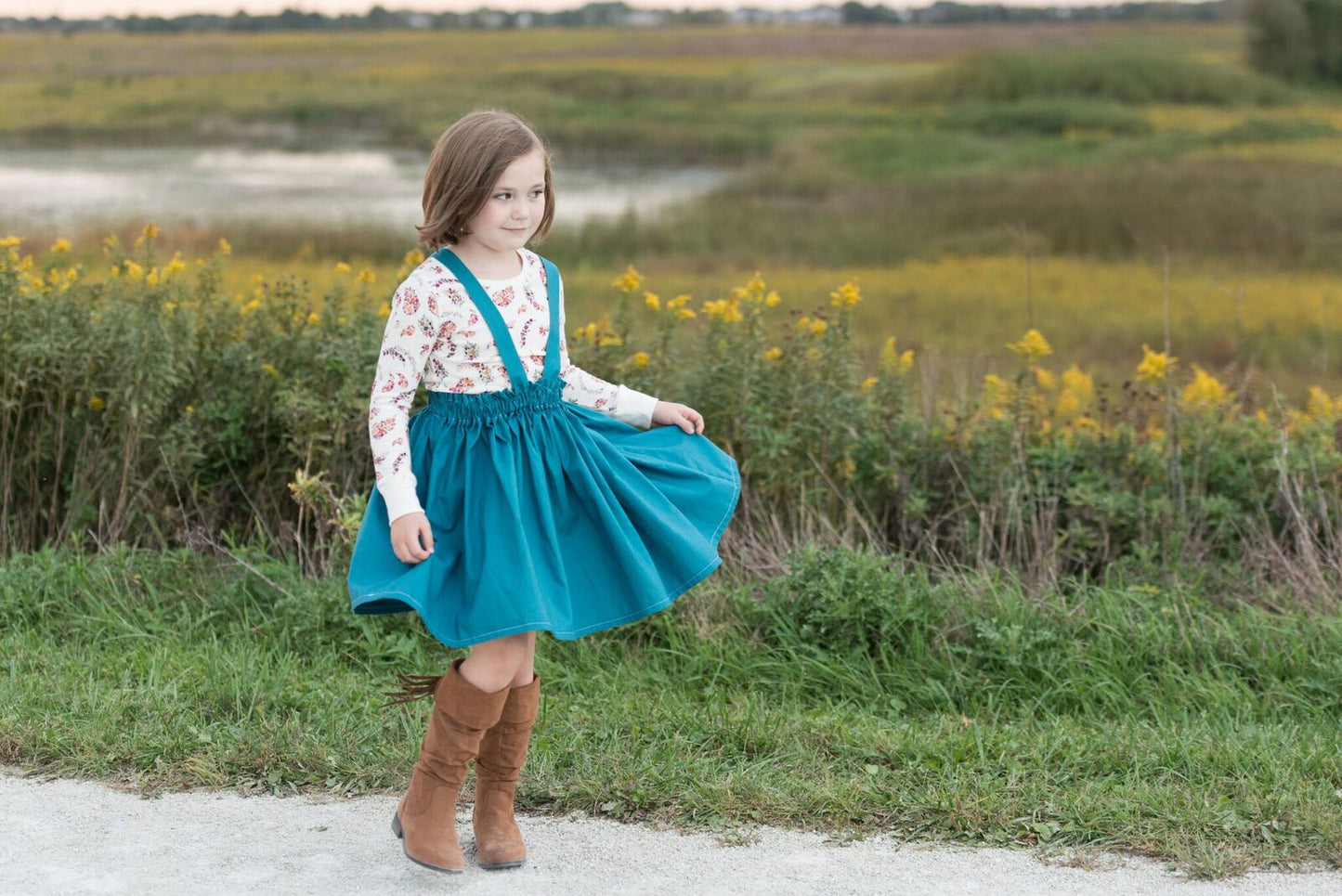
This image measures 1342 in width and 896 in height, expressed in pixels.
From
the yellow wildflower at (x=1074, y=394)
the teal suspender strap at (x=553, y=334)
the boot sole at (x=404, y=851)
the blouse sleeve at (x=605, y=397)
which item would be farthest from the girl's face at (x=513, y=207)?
the yellow wildflower at (x=1074, y=394)

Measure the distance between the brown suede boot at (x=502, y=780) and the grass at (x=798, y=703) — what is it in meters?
0.29

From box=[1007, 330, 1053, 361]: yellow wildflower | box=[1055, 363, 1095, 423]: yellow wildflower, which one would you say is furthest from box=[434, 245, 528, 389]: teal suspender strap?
box=[1055, 363, 1095, 423]: yellow wildflower

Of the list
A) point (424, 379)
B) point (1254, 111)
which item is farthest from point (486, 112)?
point (1254, 111)

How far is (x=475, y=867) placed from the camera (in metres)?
3.04

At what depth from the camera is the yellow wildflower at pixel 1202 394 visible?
232 inches

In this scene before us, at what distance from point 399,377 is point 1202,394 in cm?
414

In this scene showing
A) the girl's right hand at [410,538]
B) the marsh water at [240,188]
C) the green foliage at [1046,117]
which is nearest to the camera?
the girl's right hand at [410,538]

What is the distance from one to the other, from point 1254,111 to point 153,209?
1706 cm

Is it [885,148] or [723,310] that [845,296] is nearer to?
[723,310]

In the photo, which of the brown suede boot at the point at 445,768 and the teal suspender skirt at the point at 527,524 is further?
the brown suede boot at the point at 445,768

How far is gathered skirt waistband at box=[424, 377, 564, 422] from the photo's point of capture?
2957 millimetres

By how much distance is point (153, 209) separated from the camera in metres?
13.9

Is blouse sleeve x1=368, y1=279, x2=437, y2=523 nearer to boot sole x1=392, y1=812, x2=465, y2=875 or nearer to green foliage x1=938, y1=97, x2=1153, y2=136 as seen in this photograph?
boot sole x1=392, y1=812, x2=465, y2=875

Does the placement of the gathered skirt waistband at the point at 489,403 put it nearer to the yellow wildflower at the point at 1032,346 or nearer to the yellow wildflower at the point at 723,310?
the yellow wildflower at the point at 723,310
